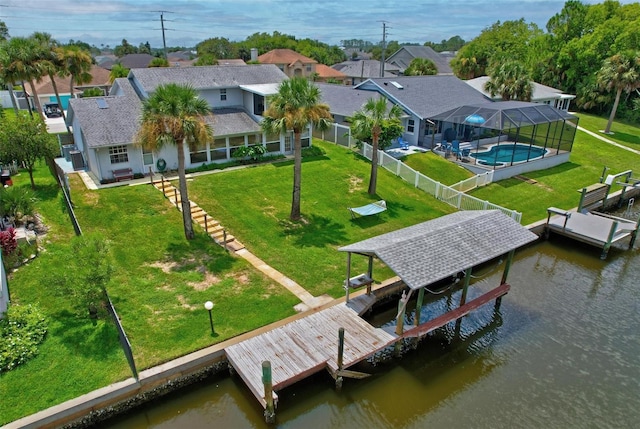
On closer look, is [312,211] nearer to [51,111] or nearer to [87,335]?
[87,335]

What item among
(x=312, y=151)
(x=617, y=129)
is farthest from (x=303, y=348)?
(x=617, y=129)

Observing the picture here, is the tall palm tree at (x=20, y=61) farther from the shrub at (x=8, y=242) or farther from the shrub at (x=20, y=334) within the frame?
the shrub at (x=20, y=334)

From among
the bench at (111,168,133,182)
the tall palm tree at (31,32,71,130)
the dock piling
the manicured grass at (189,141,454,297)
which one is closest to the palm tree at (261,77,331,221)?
the manicured grass at (189,141,454,297)

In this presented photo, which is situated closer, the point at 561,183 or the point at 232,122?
the point at 232,122

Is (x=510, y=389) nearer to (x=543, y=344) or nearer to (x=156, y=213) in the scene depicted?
(x=543, y=344)

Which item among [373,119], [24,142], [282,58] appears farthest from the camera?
[282,58]

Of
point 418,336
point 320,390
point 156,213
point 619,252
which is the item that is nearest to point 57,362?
point 320,390
